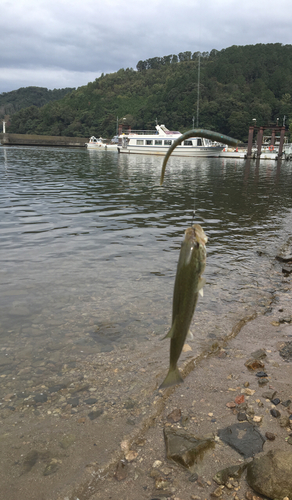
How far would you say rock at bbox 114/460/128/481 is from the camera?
9.36ft

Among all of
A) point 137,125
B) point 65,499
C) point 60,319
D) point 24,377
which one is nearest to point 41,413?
point 24,377

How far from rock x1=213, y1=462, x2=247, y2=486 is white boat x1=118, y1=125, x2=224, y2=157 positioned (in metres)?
70.8

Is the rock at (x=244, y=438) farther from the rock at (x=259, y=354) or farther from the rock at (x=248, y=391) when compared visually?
the rock at (x=259, y=354)

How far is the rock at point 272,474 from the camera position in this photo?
8.44 feet

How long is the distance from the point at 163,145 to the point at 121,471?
79142 mm

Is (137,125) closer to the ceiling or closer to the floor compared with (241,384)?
closer to the ceiling

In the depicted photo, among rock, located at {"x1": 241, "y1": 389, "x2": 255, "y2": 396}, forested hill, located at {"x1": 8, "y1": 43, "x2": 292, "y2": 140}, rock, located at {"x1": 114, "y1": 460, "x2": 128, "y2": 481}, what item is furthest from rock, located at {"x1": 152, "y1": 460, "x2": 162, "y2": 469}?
forested hill, located at {"x1": 8, "y1": 43, "x2": 292, "y2": 140}

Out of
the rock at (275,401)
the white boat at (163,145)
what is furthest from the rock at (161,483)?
the white boat at (163,145)

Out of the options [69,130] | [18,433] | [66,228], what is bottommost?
[18,433]

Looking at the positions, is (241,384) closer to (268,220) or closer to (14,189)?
(268,220)

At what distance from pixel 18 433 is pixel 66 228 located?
8.62m

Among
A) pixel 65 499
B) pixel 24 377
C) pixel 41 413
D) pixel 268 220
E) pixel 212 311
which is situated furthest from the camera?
pixel 268 220

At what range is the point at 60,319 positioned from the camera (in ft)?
18.6

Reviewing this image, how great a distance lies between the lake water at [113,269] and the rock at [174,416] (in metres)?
1.49
